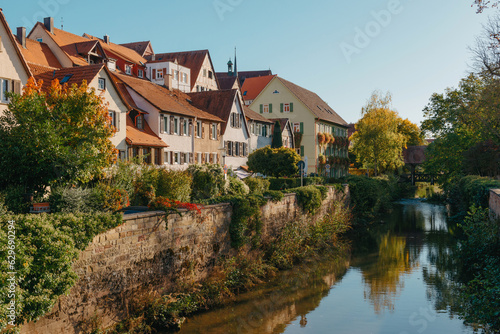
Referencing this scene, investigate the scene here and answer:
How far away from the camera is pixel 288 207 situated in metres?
22.0

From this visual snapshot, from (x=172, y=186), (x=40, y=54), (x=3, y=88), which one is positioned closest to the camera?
(x=172, y=186)

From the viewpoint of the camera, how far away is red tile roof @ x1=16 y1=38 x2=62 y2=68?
38.2m

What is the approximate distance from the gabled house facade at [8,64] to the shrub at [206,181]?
32.0 ft

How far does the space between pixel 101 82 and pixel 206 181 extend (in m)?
12.9

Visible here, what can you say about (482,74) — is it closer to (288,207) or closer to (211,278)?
(288,207)

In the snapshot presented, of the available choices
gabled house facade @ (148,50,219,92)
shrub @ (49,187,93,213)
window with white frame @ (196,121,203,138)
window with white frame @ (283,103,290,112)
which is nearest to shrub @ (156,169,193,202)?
shrub @ (49,187,93,213)

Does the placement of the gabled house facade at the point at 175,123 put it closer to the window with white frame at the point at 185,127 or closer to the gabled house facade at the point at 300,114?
the window with white frame at the point at 185,127

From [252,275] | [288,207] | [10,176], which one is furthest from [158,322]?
[288,207]

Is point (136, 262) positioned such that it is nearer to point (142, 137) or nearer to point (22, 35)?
point (142, 137)

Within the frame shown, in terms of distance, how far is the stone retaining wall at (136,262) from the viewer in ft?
34.0

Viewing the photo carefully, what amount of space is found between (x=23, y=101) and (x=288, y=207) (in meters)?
11.8

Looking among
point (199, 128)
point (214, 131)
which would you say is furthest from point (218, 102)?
point (199, 128)

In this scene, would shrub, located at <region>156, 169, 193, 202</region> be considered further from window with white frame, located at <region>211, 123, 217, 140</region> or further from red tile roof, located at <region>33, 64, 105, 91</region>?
Answer: window with white frame, located at <region>211, 123, 217, 140</region>

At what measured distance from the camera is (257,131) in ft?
174
